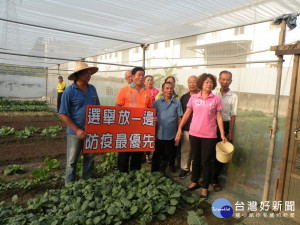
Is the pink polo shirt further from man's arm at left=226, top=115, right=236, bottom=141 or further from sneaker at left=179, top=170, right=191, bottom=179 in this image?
sneaker at left=179, top=170, right=191, bottom=179

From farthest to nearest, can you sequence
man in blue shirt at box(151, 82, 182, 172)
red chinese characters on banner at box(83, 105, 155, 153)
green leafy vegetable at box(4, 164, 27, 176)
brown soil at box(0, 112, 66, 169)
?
brown soil at box(0, 112, 66, 169), green leafy vegetable at box(4, 164, 27, 176), man in blue shirt at box(151, 82, 182, 172), red chinese characters on banner at box(83, 105, 155, 153)

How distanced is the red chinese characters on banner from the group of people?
0.12 metres

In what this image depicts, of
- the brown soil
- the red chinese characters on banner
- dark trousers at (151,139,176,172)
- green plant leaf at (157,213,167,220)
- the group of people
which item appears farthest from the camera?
the brown soil

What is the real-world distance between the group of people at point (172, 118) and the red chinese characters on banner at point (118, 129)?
12 centimetres

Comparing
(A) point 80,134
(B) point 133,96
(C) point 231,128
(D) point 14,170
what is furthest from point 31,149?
(C) point 231,128

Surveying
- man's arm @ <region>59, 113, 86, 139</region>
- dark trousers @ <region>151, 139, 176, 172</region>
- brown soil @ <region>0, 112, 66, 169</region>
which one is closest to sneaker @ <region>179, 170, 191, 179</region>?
dark trousers @ <region>151, 139, 176, 172</region>

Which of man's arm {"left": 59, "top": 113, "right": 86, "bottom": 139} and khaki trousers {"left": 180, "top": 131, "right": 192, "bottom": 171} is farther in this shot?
khaki trousers {"left": 180, "top": 131, "right": 192, "bottom": 171}

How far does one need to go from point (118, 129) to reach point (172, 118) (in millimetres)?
947

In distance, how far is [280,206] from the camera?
117 inches

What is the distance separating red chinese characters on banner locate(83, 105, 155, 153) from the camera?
311cm

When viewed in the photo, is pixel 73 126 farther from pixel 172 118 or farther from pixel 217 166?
pixel 217 166

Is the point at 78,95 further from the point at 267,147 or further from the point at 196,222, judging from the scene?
the point at 267,147

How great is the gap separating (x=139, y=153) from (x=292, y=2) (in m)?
2.97

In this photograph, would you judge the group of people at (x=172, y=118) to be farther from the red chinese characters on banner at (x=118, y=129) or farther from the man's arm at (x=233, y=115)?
the red chinese characters on banner at (x=118, y=129)
